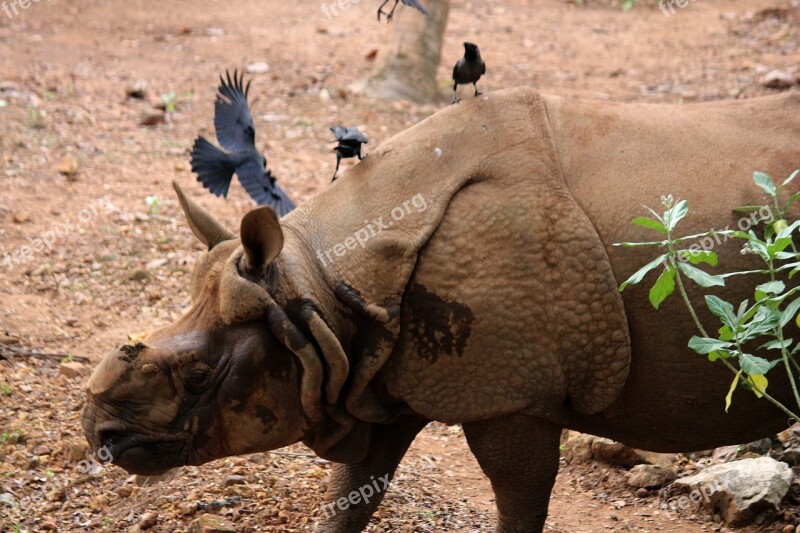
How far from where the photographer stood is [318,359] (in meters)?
3.96

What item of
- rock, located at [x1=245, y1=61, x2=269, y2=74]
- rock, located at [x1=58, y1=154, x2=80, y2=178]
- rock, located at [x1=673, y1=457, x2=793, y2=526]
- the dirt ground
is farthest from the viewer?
rock, located at [x1=245, y1=61, x2=269, y2=74]

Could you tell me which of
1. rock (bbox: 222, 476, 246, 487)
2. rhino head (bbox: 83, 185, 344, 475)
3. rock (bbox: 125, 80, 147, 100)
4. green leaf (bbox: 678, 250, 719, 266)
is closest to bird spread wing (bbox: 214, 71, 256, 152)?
rhino head (bbox: 83, 185, 344, 475)

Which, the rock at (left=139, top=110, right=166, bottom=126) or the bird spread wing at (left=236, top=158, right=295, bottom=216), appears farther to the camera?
the rock at (left=139, top=110, right=166, bottom=126)

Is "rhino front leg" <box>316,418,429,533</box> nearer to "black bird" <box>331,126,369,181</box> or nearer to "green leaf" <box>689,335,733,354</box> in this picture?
"black bird" <box>331,126,369,181</box>

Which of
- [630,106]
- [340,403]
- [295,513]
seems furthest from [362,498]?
[630,106]

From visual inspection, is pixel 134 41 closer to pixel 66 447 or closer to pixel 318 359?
pixel 66 447

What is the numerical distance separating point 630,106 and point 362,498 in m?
2.07

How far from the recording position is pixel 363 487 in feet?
15.7

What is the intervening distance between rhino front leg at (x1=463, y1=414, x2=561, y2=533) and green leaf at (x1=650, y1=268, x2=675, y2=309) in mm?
709

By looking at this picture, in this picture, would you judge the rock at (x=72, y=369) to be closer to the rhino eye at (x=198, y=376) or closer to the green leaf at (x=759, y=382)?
the rhino eye at (x=198, y=376)

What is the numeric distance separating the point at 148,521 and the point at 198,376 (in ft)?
4.22

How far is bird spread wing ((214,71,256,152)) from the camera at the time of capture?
4.91 metres

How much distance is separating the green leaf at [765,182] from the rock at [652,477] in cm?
216

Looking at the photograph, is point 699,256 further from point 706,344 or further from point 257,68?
point 257,68
